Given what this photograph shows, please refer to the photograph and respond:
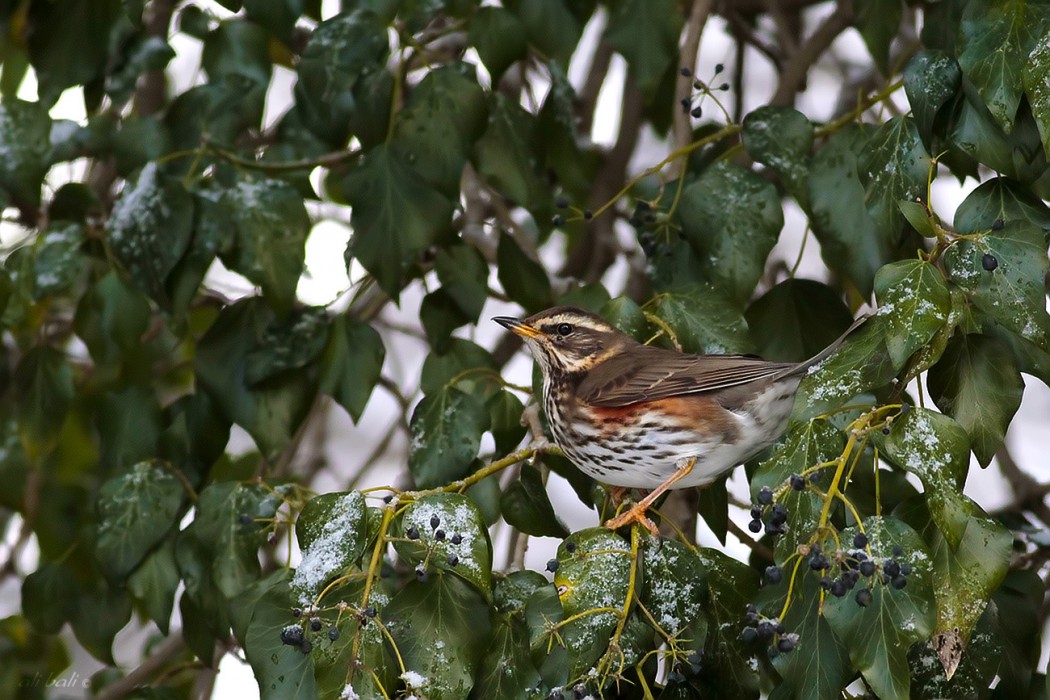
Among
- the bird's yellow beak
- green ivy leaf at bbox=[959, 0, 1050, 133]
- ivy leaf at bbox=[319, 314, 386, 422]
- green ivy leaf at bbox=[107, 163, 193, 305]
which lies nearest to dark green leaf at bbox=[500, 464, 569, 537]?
ivy leaf at bbox=[319, 314, 386, 422]

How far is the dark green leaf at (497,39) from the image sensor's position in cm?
377

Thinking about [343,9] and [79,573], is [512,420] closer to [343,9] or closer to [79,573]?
[343,9]

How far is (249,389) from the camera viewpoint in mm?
3912

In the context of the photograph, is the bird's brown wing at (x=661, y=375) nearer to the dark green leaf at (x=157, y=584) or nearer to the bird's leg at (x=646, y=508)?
the bird's leg at (x=646, y=508)

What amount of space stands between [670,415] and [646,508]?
47 centimetres

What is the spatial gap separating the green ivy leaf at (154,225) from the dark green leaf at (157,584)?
0.86 m

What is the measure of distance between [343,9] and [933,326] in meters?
2.21

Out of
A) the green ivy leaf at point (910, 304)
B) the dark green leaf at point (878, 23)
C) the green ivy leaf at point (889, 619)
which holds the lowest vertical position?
the green ivy leaf at point (889, 619)

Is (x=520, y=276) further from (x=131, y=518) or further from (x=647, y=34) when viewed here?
(x=131, y=518)

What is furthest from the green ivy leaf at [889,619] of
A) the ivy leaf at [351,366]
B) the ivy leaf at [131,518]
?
the ivy leaf at [131,518]

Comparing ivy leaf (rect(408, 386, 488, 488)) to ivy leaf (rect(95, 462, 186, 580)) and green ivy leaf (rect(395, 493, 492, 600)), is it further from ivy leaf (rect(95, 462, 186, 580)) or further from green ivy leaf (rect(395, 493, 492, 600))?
ivy leaf (rect(95, 462, 186, 580))

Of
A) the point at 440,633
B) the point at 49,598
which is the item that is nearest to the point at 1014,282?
the point at 440,633

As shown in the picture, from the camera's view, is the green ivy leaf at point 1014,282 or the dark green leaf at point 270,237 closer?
the green ivy leaf at point 1014,282

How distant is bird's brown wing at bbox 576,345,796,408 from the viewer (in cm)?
360
